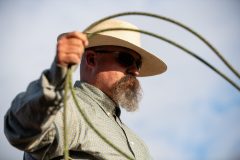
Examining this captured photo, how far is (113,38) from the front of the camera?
479 cm

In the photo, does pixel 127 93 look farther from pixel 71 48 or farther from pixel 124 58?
pixel 71 48

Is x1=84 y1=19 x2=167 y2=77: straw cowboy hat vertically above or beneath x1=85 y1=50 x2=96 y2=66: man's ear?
above

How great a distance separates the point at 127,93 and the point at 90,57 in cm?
45

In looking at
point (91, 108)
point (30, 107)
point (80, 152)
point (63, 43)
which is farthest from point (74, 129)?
point (63, 43)

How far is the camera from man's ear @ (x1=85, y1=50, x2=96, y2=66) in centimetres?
495

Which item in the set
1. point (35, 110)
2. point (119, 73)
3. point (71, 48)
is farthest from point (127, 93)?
point (71, 48)

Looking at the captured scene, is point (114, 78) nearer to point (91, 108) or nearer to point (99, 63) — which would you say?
point (99, 63)

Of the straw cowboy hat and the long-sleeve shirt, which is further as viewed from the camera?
the straw cowboy hat

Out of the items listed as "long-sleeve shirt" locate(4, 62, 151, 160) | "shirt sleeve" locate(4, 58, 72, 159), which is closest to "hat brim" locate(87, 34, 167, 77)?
"long-sleeve shirt" locate(4, 62, 151, 160)

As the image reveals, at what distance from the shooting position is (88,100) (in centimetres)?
436

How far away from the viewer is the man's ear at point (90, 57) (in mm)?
4949

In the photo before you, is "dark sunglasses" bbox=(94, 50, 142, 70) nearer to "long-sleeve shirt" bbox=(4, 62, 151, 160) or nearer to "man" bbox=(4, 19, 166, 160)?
"man" bbox=(4, 19, 166, 160)

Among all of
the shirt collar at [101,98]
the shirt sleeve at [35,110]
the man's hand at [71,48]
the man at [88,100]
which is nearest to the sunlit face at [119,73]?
the man at [88,100]

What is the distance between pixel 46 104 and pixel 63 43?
0.29m
